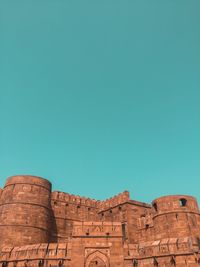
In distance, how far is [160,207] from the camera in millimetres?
24094

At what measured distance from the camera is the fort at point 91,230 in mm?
15906

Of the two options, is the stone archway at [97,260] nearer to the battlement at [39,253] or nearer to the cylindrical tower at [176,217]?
the battlement at [39,253]

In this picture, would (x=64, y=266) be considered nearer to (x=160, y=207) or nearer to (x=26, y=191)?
(x=26, y=191)

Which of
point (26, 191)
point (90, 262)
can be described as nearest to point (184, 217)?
point (90, 262)

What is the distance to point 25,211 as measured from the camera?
2258 centimetres

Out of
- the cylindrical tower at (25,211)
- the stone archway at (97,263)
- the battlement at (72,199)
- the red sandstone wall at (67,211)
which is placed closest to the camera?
the stone archway at (97,263)

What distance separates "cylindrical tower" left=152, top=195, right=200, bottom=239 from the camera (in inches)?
881

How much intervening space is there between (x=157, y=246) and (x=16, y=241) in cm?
1173

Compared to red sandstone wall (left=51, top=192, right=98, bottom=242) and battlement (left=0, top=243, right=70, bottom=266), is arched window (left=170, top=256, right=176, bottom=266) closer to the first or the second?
battlement (left=0, top=243, right=70, bottom=266)

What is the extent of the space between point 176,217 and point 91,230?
32.0ft

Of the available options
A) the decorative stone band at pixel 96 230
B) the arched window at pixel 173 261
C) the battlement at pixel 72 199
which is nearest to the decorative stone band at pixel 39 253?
the decorative stone band at pixel 96 230

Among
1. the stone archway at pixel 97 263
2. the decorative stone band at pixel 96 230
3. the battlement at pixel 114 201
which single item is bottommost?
the stone archway at pixel 97 263

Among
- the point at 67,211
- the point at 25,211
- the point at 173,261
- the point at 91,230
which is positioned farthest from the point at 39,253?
the point at 67,211

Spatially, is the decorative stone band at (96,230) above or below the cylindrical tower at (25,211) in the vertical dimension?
below
